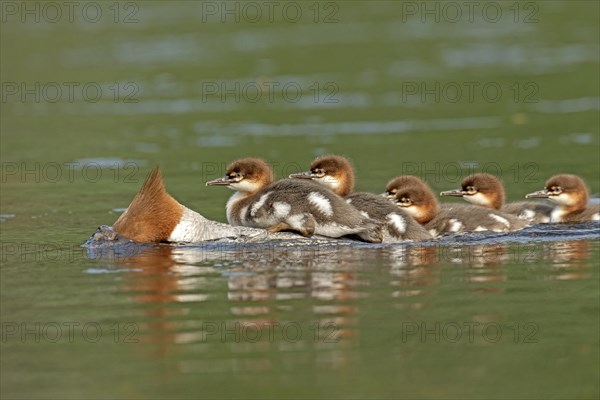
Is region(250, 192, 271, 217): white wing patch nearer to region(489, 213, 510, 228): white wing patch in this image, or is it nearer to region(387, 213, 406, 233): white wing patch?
region(387, 213, 406, 233): white wing patch

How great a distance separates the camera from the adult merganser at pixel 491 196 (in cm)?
1041

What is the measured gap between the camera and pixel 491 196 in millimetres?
10430

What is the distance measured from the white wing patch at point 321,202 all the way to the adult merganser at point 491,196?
5.26 ft

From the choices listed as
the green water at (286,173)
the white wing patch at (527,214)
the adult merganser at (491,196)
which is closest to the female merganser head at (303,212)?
the green water at (286,173)

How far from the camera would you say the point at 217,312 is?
7340 millimetres

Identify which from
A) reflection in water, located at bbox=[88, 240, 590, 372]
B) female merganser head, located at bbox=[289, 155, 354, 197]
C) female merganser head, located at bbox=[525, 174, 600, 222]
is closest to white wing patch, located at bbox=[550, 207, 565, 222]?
female merganser head, located at bbox=[525, 174, 600, 222]

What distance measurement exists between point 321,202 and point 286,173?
3.53 meters

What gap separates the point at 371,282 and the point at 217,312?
1.12 m

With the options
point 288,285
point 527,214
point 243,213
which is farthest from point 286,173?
point 288,285

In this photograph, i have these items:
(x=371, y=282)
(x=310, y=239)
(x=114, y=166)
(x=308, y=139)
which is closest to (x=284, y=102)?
(x=308, y=139)

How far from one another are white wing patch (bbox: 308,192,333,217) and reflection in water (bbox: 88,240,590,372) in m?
0.29

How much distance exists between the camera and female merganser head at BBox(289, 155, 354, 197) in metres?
9.89

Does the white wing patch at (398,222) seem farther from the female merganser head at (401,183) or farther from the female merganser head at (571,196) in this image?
the female merganser head at (571,196)

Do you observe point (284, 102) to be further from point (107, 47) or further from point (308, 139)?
point (107, 47)
